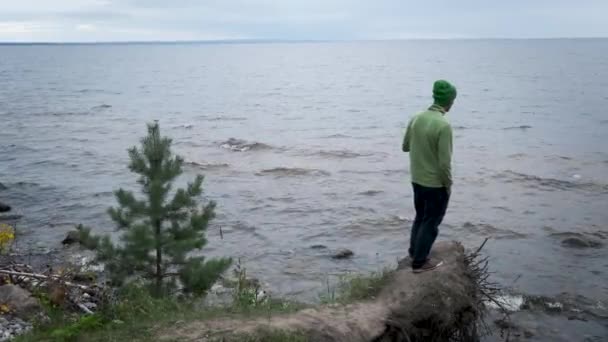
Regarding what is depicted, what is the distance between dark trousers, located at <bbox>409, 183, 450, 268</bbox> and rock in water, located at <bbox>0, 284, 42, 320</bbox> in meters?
5.41

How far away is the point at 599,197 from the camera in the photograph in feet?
63.3

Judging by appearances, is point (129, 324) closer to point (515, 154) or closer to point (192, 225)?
point (192, 225)

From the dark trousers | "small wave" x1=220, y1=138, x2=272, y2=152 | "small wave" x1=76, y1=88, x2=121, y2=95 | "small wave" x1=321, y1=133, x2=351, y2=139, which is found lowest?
"small wave" x1=220, y1=138, x2=272, y2=152

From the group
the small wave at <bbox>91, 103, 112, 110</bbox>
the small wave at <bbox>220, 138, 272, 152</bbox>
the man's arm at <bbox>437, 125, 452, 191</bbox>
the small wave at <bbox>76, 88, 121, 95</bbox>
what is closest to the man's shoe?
the man's arm at <bbox>437, 125, 452, 191</bbox>

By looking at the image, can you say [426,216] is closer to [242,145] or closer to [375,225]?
[375,225]

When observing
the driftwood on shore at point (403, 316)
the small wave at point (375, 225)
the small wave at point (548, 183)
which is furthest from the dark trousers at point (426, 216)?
the small wave at point (548, 183)

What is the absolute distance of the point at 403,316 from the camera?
8023 millimetres

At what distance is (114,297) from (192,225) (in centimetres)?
158

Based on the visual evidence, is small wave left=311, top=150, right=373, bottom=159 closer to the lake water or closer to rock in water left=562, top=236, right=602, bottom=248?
the lake water

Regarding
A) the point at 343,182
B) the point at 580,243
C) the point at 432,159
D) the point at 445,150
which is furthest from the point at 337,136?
the point at 445,150

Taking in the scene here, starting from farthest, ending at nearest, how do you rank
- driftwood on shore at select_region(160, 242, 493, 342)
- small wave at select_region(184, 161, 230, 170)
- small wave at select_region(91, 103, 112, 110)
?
small wave at select_region(91, 103, 112, 110), small wave at select_region(184, 161, 230, 170), driftwood on shore at select_region(160, 242, 493, 342)

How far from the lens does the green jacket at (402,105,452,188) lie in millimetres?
7656

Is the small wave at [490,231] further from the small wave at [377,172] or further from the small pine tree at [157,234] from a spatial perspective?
the small pine tree at [157,234]

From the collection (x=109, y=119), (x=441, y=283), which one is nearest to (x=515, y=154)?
(x=441, y=283)
